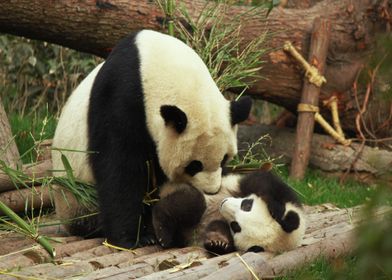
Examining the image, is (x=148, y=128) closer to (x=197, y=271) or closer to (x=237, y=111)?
(x=237, y=111)

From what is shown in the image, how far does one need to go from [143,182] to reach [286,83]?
11.5 ft

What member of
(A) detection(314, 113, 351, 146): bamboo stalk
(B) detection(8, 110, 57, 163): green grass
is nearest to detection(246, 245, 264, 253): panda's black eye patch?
(B) detection(8, 110, 57, 163): green grass

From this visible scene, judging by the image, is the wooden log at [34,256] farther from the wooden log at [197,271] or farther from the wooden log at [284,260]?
the wooden log at [284,260]

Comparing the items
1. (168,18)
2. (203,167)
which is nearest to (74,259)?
(203,167)

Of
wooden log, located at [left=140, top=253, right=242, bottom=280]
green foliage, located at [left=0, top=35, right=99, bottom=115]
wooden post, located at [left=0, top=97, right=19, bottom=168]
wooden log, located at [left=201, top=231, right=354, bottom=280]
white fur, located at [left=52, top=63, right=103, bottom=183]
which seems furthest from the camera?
green foliage, located at [left=0, top=35, right=99, bottom=115]

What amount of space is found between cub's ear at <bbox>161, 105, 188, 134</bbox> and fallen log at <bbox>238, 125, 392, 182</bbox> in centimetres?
322

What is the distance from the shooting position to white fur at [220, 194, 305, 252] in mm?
3541

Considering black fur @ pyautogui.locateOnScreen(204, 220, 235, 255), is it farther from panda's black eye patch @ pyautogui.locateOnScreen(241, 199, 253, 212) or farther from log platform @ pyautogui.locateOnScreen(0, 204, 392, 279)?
panda's black eye patch @ pyautogui.locateOnScreen(241, 199, 253, 212)

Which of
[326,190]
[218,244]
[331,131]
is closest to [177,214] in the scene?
[218,244]

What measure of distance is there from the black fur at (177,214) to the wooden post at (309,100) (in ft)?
10.4

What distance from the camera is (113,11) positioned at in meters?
5.99

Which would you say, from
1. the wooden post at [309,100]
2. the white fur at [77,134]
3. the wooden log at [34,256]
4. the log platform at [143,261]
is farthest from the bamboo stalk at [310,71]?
the wooden log at [34,256]

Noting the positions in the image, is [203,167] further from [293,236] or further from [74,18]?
[74,18]

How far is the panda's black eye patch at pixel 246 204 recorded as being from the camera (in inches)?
141
